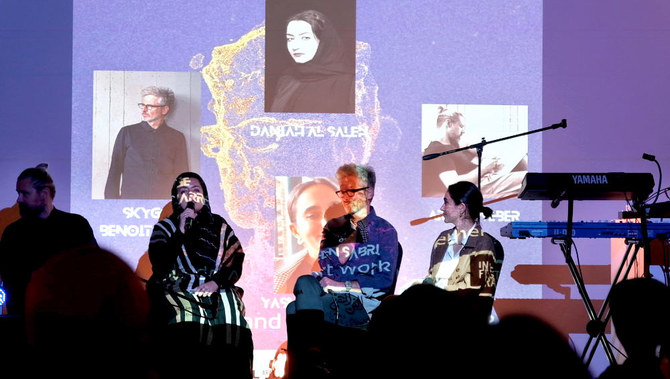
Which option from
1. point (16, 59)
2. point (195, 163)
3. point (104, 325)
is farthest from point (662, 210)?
point (16, 59)

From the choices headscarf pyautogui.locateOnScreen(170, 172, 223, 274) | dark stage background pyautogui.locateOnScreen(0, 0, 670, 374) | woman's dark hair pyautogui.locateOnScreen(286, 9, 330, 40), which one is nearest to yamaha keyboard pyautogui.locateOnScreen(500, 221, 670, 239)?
dark stage background pyautogui.locateOnScreen(0, 0, 670, 374)

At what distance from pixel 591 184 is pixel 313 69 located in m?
2.33

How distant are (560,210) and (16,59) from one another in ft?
14.4

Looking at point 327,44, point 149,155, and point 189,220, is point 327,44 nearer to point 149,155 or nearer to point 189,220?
point 149,155

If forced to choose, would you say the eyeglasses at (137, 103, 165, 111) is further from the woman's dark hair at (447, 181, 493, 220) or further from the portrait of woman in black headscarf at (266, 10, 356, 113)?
the woman's dark hair at (447, 181, 493, 220)

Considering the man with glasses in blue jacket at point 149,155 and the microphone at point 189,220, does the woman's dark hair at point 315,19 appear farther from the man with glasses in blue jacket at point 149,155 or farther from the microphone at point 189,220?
the microphone at point 189,220

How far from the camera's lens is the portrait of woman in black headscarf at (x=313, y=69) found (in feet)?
20.5

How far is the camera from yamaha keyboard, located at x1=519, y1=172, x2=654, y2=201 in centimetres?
499

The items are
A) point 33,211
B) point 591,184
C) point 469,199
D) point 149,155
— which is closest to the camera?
point 469,199

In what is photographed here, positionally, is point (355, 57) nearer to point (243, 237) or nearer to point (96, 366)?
point (243, 237)

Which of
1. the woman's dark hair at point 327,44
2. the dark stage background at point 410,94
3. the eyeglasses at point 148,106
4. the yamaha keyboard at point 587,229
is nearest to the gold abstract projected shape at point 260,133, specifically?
the dark stage background at point 410,94

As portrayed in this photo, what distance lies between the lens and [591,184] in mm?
5008

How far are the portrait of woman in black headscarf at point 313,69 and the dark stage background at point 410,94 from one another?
0.39ft

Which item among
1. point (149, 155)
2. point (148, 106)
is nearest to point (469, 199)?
point (149, 155)
